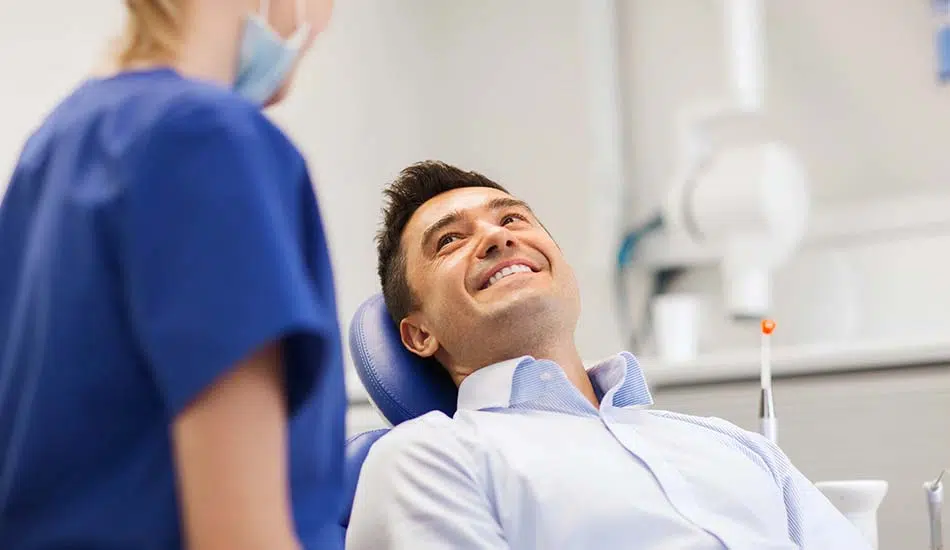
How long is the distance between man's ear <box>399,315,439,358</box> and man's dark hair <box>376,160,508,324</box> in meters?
0.05

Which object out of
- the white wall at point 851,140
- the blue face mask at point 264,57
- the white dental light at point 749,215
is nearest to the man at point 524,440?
the blue face mask at point 264,57

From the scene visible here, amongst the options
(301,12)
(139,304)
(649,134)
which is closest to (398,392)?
(301,12)

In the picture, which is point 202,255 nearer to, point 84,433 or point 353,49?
point 84,433

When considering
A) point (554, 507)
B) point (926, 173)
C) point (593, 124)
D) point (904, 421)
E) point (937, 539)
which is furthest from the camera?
point (593, 124)

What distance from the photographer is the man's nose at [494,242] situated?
1738 millimetres

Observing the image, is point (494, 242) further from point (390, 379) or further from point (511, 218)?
point (390, 379)

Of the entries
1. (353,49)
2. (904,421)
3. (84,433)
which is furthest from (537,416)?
(353,49)

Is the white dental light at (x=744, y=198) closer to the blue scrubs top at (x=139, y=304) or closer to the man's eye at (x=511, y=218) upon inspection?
the man's eye at (x=511, y=218)

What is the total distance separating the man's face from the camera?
1690 millimetres

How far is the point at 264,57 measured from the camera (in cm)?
82

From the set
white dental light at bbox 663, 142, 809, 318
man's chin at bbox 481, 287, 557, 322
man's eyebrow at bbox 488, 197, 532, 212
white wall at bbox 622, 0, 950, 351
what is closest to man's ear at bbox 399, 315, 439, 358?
man's chin at bbox 481, 287, 557, 322

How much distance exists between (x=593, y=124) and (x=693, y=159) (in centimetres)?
34

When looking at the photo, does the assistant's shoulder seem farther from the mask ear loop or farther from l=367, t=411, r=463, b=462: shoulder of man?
l=367, t=411, r=463, b=462: shoulder of man

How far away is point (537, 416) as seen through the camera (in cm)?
162
